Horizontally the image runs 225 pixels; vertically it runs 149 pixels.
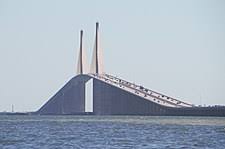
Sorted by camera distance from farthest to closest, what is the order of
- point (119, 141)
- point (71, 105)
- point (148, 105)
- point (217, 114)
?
point (71, 105)
point (148, 105)
point (217, 114)
point (119, 141)

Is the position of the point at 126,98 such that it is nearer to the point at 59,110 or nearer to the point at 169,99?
the point at 169,99

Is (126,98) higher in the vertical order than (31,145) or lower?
higher

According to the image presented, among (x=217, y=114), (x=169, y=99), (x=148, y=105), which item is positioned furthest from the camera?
(x=169, y=99)

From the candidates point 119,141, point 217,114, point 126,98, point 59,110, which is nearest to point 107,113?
point 126,98

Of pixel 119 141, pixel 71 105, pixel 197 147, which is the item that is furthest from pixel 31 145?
pixel 71 105

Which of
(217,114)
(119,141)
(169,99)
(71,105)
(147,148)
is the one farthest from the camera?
(71,105)

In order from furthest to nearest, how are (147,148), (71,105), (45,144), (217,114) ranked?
(71,105)
(217,114)
(45,144)
(147,148)

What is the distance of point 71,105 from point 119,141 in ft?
334

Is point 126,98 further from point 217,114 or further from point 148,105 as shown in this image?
point 217,114

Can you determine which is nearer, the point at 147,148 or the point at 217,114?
the point at 147,148

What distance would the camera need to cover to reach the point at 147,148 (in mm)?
36438

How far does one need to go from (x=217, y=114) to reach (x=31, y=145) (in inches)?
3020

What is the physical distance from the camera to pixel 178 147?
36.8 metres

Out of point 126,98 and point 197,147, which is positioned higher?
point 126,98
